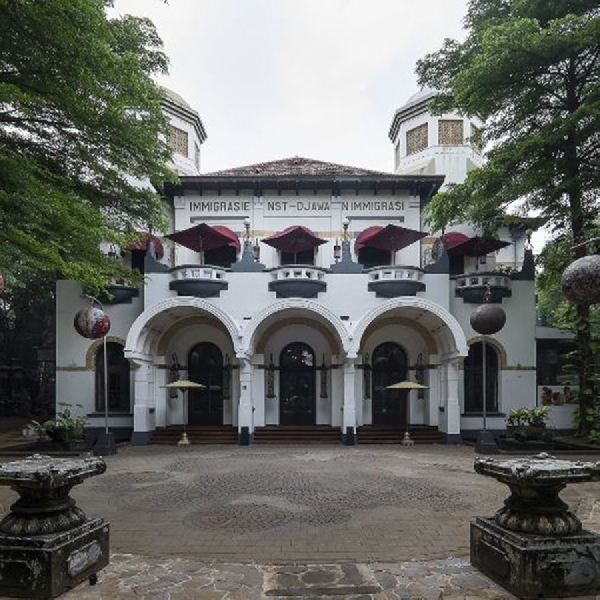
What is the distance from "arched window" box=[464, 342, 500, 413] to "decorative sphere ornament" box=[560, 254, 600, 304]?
14703 millimetres

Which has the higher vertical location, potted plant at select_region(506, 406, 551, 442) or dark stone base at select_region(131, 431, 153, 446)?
potted plant at select_region(506, 406, 551, 442)

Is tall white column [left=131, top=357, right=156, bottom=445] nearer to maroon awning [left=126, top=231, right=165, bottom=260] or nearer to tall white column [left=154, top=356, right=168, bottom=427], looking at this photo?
tall white column [left=154, top=356, right=168, bottom=427]

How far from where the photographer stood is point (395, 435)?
2000 cm

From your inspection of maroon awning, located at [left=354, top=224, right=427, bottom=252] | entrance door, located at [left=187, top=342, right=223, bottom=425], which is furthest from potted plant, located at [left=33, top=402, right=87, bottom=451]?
maroon awning, located at [left=354, top=224, right=427, bottom=252]

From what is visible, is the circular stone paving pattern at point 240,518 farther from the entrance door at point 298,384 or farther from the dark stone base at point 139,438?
the entrance door at point 298,384

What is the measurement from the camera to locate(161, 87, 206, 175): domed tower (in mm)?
25016

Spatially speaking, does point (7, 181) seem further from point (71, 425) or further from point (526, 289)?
point (526, 289)

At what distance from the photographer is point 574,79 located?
17.6 meters

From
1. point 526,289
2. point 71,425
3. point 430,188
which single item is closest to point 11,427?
point 71,425

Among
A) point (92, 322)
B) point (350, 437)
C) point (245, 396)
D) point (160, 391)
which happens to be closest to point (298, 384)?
point (245, 396)

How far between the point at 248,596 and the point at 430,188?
19.7m

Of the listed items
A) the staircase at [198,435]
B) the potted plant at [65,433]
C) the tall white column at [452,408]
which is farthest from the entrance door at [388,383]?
the potted plant at [65,433]

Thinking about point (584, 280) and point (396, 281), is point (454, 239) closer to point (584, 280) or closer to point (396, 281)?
point (396, 281)

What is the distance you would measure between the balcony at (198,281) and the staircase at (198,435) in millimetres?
5150
